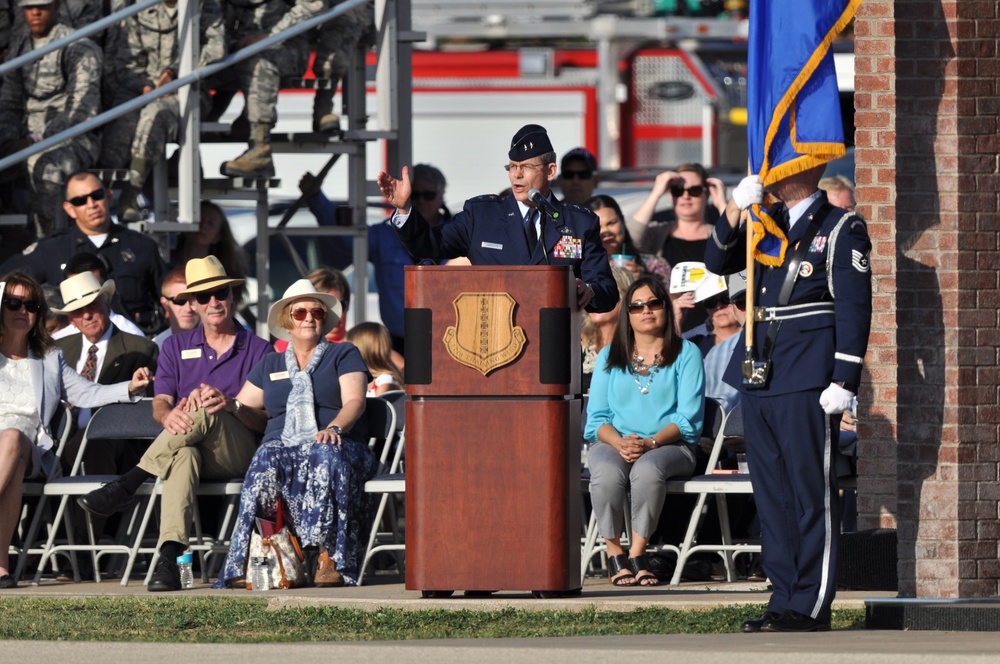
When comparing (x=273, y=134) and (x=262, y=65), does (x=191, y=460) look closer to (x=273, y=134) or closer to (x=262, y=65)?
(x=262, y=65)

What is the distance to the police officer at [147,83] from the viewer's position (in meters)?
13.1

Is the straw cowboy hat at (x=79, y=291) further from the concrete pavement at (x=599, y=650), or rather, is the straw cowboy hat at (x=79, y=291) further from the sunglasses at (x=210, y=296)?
the concrete pavement at (x=599, y=650)

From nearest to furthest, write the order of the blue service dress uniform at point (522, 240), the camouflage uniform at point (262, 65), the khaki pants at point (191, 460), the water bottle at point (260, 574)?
1. the blue service dress uniform at point (522, 240)
2. the water bottle at point (260, 574)
3. the khaki pants at point (191, 460)
4. the camouflage uniform at point (262, 65)

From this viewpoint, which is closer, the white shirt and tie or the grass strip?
the grass strip

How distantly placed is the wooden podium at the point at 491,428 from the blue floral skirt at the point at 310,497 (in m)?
1.80

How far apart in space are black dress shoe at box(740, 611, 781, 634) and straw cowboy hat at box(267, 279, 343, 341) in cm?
378

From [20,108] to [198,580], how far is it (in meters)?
4.11

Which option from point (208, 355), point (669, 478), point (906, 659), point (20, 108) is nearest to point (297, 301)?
point (208, 355)

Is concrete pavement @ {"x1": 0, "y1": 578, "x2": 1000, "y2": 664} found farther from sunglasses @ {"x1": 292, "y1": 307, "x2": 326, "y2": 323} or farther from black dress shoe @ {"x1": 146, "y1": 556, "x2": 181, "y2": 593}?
sunglasses @ {"x1": 292, "y1": 307, "x2": 326, "y2": 323}

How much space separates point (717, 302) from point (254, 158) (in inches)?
146

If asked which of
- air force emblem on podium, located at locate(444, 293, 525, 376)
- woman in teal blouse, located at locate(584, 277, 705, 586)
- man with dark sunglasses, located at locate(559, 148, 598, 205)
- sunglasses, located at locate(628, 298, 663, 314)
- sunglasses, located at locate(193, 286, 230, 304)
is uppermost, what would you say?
man with dark sunglasses, located at locate(559, 148, 598, 205)

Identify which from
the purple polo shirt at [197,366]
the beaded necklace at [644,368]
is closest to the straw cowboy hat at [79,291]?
the purple polo shirt at [197,366]

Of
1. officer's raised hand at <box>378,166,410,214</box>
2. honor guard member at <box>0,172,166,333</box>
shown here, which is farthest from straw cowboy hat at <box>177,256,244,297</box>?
officer's raised hand at <box>378,166,410,214</box>

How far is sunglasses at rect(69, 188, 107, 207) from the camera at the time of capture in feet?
40.2
